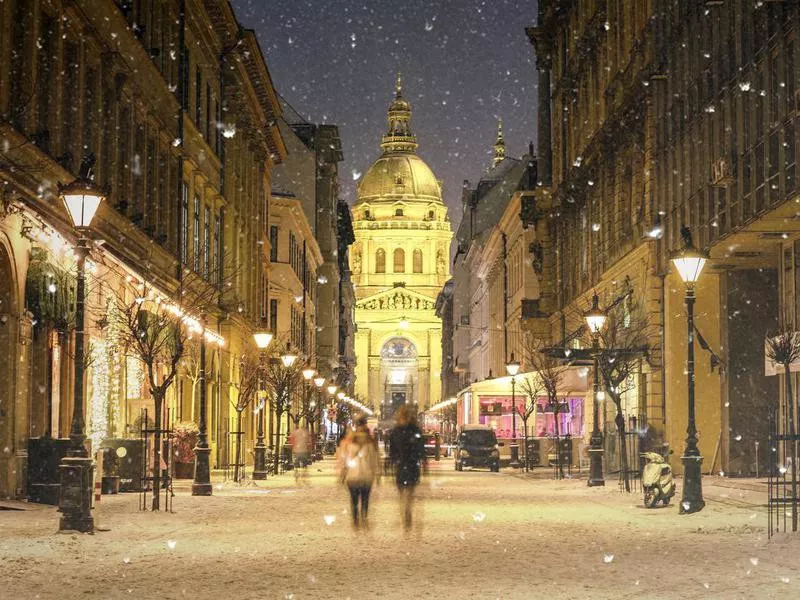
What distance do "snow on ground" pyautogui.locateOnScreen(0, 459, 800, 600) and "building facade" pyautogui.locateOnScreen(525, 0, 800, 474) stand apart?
8.08m

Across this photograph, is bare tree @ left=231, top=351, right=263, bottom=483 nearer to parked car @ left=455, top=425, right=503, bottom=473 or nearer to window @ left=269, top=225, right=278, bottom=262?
parked car @ left=455, top=425, right=503, bottom=473

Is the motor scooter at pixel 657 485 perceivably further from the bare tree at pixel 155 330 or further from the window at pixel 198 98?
the window at pixel 198 98

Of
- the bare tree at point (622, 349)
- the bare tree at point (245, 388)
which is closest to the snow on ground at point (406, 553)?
the bare tree at point (622, 349)

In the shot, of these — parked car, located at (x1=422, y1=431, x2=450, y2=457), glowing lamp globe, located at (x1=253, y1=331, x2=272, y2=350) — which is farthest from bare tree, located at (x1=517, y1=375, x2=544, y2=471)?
glowing lamp globe, located at (x1=253, y1=331, x2=272, y2=350)

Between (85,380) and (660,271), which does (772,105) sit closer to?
(660,271)

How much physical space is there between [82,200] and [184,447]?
20172mm

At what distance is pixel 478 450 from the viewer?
5191 cm

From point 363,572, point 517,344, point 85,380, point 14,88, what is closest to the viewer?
point 363,572

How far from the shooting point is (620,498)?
94.1ft

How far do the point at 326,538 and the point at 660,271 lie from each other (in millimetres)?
23597

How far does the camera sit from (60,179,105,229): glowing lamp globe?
19.1 m

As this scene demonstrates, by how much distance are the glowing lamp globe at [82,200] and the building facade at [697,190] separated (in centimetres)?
1355

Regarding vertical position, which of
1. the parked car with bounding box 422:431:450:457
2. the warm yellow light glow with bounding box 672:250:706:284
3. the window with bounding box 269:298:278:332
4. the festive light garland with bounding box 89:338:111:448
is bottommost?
the parked car with bounding box 422:431:450:457

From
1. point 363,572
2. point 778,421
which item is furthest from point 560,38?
point 363,572
